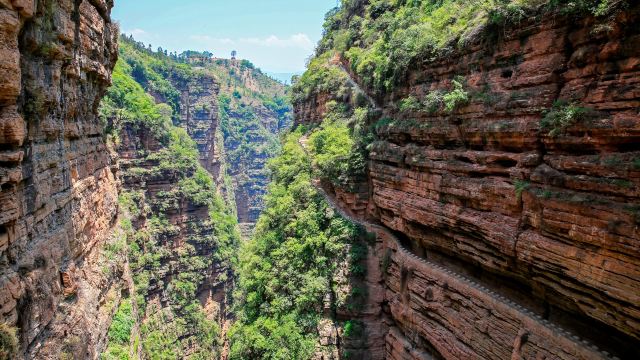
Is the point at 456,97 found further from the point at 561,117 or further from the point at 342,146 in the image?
the point at 342,146

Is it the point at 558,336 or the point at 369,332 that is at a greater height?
the point at 558,336

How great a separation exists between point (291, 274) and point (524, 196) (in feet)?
50.0

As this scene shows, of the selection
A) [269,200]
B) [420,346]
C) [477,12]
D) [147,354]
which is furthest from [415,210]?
[147,354]

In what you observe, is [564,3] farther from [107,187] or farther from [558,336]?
[107,187]

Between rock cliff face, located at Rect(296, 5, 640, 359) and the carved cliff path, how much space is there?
0.05 metres

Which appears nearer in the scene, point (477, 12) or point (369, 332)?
point (477, 12)

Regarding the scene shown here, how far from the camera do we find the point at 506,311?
14.6m

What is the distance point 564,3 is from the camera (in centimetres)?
1248

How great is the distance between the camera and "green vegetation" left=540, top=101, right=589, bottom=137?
1166cm

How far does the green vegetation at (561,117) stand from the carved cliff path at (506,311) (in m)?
6.31

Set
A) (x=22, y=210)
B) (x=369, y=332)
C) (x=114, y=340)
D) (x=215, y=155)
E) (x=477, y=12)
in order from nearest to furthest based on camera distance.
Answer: (x=22, y=210) → (x=477, y=12) → (x=114, y=340) → (x=369, y=332) → (x=215, y=155)

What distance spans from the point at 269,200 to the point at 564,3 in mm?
25266

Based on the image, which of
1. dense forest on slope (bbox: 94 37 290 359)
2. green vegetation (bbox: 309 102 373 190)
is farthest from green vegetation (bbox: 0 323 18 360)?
green vegetation (bbox: 309 102 373 190)

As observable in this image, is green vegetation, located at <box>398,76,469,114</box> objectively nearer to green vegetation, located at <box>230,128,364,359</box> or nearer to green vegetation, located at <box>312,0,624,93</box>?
green vegetation, located at <box>312,0,624,93</box>
